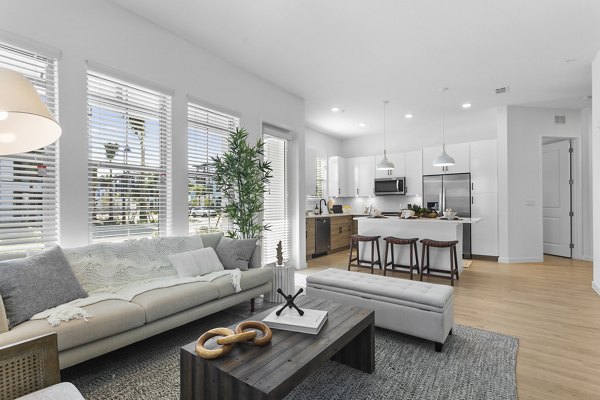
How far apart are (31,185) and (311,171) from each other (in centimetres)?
555

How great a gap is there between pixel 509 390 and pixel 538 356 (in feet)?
2.28

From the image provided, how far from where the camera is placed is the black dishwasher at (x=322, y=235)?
21.7 ft

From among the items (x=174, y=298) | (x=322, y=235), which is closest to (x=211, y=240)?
(x=174, y=298)

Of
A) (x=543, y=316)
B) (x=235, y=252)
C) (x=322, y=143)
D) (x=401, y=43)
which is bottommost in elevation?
(x=543, y=316)

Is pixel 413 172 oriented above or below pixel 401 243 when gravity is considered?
above

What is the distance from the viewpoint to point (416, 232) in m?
5.09

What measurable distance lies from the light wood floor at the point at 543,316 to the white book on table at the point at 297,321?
1.33 metres

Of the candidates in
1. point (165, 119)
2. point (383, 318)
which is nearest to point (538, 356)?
point (383, 318)

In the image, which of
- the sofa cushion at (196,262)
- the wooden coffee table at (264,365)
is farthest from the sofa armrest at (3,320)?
the sofa cushion at (196,262)

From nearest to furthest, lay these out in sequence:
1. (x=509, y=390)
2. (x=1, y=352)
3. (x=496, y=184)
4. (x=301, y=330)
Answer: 1. (x=1, y=352)
2. (x=301, y=330)
3. (x=509, y=390)
4. (x=496, y=184)

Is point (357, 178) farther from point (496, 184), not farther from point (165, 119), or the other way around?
point (165, 119)

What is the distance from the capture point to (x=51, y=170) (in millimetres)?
A: 2629

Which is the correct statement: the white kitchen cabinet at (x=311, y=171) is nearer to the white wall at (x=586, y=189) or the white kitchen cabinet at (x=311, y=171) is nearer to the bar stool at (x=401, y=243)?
the bar stool at (x=401, y=243)

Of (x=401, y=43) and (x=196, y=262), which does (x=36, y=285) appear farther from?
(x=401, y=43)
